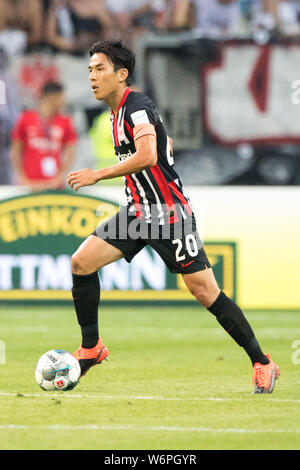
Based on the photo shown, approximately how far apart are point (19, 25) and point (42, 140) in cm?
289

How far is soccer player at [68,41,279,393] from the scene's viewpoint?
21.3 feet

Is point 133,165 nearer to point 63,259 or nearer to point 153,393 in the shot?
point 153,393

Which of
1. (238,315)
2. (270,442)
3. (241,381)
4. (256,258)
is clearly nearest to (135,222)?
(238,315)

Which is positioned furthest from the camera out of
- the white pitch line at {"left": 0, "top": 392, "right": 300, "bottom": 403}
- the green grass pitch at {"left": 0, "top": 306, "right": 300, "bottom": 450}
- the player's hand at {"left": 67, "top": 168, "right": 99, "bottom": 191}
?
the white pitch line at {"left": 0, "top": 392, "right": 300, "bottom": 403}

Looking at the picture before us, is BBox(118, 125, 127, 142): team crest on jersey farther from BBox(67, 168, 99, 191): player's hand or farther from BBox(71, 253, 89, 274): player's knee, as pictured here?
BBox(71, 253, 89, 274): player's knee

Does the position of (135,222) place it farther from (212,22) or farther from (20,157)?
(212,22)

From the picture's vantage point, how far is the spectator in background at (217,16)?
14.9m

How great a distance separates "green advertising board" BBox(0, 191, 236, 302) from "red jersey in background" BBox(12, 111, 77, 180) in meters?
1.04

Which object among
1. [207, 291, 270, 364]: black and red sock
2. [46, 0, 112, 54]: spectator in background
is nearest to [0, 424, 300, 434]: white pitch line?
[207, 291, 270, 364]: black and red sock

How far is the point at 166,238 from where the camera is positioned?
6.59m

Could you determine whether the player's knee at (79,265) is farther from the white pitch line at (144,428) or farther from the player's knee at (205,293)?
the white pitch line at (144,428)

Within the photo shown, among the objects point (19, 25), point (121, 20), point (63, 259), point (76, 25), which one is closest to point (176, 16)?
point (121, 20)

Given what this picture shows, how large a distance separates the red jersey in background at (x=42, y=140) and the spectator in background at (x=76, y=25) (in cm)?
257

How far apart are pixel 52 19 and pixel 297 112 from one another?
3.86m
